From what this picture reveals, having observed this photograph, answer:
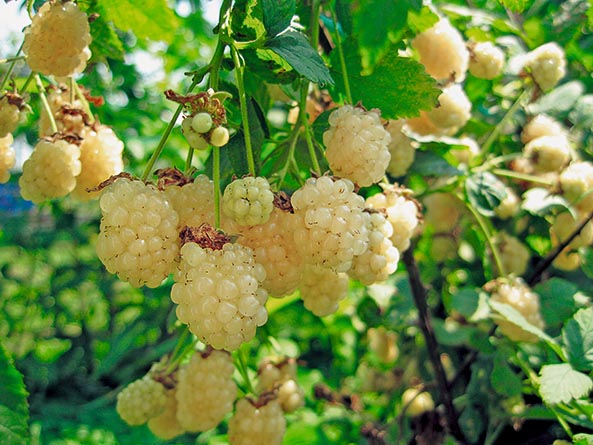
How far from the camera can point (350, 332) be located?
1.96 meters

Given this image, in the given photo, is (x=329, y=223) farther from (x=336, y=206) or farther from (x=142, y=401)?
(x=142, y=401)

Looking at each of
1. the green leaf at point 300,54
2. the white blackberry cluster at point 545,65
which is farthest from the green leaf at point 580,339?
the green leaf at point 300,54

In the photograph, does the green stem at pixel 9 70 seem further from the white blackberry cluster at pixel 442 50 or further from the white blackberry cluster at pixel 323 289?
the white blackberry cluster at pixel 442 50

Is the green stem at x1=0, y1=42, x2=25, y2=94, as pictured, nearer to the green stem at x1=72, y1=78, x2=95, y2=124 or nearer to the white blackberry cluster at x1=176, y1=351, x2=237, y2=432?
the green stem at x1=72, y1=78, x2=95, y2=124

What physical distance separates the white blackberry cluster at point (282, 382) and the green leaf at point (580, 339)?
0.42 metres

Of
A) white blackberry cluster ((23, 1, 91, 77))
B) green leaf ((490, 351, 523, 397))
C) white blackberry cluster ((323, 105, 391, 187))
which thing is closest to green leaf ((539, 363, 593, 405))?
green leaf ((490, 351, 523, 397))

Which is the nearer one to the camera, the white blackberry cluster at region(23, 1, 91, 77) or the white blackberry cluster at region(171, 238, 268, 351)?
the white blackberry cluster at region(171, 238, 268, 351)

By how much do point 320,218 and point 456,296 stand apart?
22.7 inches

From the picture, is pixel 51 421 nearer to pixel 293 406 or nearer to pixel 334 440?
pixel 334 440

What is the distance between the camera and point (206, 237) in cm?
56

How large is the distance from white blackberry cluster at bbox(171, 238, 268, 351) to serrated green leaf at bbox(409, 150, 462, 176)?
574 millimetres

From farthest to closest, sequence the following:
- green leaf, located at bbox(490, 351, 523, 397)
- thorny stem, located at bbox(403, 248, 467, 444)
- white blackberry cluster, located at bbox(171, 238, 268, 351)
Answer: thorny stem, located at bbox(403, 248, 467, 444)
green leaf, located at bbox(490, 351, 523, 397)
white blackberry cluster, located at bbox(171, 238, 268, 351)

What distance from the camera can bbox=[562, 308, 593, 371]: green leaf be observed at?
2.90 feet

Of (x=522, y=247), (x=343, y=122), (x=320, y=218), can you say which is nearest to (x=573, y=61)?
(x=522, y=247)
